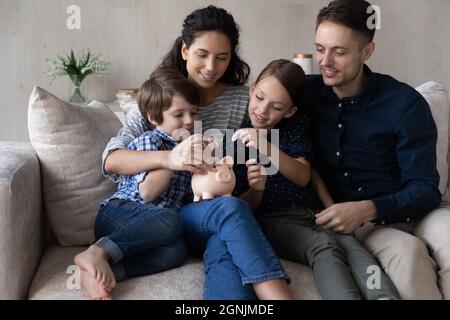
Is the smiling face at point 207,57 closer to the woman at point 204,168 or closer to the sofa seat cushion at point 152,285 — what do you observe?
the woman at point 204,168

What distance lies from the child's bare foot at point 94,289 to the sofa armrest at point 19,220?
18 centimetres

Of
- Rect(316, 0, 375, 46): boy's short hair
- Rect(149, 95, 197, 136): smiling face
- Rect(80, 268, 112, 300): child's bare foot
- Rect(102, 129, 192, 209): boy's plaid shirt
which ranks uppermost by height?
Rect(316, 0, 375, 46): boy's short hair

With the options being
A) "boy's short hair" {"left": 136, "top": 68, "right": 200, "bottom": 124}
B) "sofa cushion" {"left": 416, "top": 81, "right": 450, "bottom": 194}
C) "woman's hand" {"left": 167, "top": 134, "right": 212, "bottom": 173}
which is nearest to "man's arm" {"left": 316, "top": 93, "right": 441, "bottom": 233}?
"sofa cushion" {"left": 416, "top": 81, "right": 450, "bottom": 194}

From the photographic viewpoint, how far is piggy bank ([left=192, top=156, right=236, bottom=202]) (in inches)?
51.5

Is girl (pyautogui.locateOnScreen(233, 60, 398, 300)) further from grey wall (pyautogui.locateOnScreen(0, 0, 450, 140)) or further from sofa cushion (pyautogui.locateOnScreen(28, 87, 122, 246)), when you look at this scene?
grey wall (pyautogui.locateOnScreen(0, 0, 450, 140))

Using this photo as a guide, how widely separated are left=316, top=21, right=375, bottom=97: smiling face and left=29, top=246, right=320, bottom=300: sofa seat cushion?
56cm

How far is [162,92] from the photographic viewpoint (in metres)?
1.40

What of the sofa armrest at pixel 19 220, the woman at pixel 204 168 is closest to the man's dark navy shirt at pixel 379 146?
the woman at pixel 204 168

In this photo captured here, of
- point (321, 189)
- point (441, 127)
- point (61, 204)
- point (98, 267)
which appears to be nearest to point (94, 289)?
point (98, 267)

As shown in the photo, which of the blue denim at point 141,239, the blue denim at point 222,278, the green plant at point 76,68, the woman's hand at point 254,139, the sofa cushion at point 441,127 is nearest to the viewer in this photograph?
the blue denim at point 222,278

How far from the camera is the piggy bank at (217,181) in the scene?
4.29 feet

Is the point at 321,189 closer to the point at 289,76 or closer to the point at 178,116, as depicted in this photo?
the point at 289,76

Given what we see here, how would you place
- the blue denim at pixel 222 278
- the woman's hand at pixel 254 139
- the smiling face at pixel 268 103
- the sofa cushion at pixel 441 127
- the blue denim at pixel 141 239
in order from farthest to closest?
the sofa cushion at pixel 441 127, the smiling face at pixel 268 103, the woman's hand at pixel 254 139, the blue denim at pixel 141 239, the blue denim at pixel 222 278
